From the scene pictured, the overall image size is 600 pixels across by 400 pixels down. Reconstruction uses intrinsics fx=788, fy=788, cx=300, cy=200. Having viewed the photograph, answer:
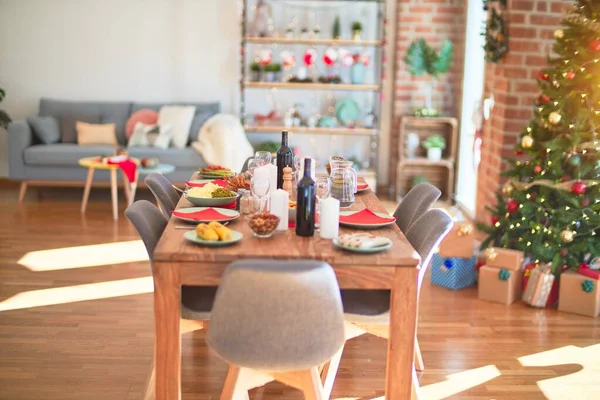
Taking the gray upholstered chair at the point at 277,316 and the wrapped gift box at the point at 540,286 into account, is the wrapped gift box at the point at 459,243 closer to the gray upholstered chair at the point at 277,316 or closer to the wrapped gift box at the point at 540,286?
the wrapped gift box at the point at 540,286

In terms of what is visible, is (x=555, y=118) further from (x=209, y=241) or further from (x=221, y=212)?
(x=209, y=241)

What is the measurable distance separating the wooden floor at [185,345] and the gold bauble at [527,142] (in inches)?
37.6

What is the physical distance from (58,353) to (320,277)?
6.12 feet

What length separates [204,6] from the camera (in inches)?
313

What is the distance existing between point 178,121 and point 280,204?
476cm

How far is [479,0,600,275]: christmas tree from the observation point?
4.43 metres

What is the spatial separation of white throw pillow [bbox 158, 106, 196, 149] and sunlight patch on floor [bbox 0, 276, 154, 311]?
2766 millimetres

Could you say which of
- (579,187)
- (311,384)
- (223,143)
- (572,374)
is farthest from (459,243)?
(223,143)

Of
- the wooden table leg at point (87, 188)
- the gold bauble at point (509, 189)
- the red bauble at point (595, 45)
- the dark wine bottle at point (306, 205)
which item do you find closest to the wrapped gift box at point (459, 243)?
the gold bauble at point (509, 189)

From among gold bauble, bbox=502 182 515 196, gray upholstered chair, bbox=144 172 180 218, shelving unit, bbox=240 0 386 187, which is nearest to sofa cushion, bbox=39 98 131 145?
shelving unit, bbox=240 0 386 187

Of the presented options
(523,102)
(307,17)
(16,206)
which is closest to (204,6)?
(307,17)

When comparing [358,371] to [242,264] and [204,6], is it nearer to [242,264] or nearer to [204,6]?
[242,264]

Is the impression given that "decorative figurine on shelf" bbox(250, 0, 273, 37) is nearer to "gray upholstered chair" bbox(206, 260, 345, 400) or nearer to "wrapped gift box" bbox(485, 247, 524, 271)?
"wrapped gift box" bbox(485, 247, 524, 271)

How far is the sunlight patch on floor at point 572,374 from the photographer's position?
3.49 meters
